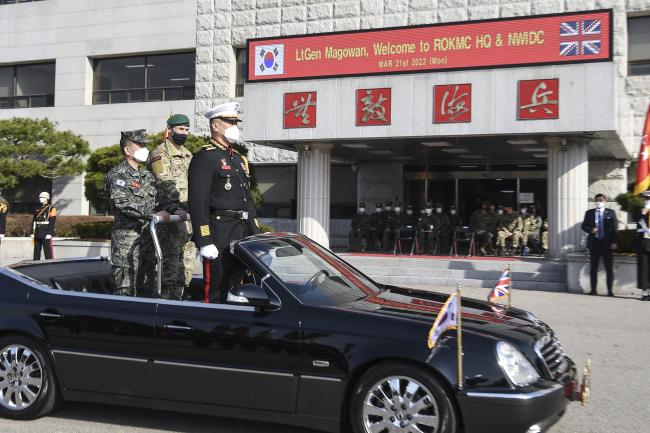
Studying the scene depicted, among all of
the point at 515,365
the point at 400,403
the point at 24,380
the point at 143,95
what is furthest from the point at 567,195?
the point at 143,95

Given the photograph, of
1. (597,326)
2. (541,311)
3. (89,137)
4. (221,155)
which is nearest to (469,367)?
(221,155)

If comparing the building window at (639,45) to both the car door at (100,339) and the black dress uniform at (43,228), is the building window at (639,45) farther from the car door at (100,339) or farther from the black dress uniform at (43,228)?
the car door at (100,339)

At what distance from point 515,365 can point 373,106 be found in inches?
459

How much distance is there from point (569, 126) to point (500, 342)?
10677 millimetres

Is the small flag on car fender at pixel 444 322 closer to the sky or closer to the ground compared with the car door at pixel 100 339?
closer to the sky

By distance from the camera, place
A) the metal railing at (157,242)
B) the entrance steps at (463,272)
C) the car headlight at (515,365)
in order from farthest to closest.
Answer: the entrance steps at (463,272) → the metal railing at (157,242) → the car headlight at (515,365)

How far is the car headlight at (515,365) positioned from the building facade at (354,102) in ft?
34.9

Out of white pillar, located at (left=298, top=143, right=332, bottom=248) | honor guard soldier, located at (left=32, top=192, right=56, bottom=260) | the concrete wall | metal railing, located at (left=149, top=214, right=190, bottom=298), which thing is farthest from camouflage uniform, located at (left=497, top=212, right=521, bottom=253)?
metal railing, located at (left=149, top=214, right=190, bottom=298)

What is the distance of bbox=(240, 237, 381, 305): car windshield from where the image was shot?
13.2 ft

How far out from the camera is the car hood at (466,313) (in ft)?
12.2

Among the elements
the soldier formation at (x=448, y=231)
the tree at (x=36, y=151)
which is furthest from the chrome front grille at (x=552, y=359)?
the tree at (x=36, y=151)

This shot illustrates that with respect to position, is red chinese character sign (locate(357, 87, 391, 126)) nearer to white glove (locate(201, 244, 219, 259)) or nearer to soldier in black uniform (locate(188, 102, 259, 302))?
soldier in black uniform (locate(188, 102, 259, 302))

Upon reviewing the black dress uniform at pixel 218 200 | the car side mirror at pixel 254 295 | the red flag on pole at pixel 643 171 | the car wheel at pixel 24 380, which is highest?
the red flag on pole at pixel 643 171

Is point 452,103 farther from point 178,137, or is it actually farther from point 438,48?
point 178,137
